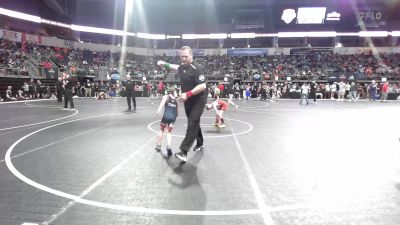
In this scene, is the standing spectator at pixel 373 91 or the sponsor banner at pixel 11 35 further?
the sponsor banner at pixel 11 35

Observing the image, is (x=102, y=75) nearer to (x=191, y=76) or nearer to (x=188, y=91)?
(x=191, y=76)

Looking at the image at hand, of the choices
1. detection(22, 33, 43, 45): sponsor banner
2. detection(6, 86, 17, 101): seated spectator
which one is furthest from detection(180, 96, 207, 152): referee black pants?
detection(22, 33, 43, 45): sponsor banner

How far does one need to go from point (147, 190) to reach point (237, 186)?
51.6 inches

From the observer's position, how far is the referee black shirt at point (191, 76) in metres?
6.40

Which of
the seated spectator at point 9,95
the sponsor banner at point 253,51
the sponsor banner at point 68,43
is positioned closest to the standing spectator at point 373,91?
the sponsor banner at point 253,51

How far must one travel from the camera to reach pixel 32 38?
39.8m

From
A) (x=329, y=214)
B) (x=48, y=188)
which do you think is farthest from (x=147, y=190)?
(x=329, y=214)

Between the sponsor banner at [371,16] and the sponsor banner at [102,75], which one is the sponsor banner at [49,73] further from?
the sponsor banner at [371,16]

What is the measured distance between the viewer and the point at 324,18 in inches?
1788

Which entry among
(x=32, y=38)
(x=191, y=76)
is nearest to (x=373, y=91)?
(x=191, y=76)

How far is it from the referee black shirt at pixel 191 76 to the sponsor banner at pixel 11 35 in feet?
119

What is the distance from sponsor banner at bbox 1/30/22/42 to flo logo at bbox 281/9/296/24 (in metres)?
32.5

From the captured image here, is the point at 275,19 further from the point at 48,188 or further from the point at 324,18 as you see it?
the point at 48,188

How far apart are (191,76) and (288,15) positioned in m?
43.2
